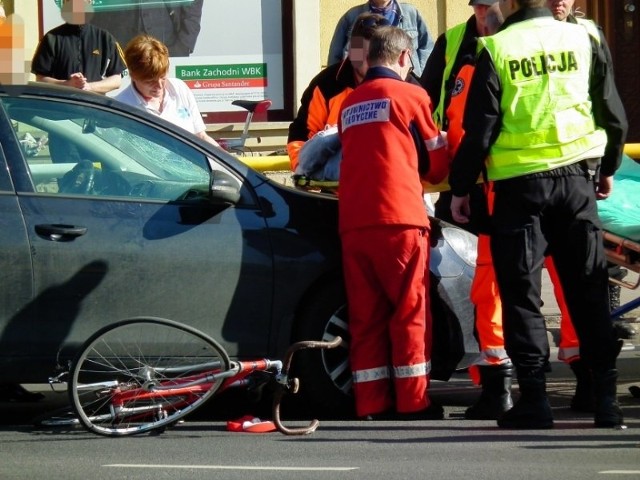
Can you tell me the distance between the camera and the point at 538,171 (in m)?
6.55

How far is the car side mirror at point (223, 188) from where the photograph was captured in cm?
677

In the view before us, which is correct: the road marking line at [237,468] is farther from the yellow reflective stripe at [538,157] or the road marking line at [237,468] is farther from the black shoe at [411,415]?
the yellow reflective stripe at [538,157]

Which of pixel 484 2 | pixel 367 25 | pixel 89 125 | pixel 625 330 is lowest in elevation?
pixel 625 330

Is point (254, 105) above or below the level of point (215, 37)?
below

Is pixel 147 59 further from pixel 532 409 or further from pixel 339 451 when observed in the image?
pixel 532 409

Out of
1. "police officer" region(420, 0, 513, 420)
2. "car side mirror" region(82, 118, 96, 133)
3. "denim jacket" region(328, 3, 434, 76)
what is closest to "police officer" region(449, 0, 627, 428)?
"police officer" region(420, 0, 513, 420)

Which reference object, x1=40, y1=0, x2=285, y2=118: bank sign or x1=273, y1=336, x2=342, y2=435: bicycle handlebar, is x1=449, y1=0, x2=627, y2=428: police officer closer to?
x1=273, y1=336, x2=342, y2=435: bicycle handlebar

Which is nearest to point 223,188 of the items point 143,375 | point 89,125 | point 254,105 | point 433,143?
point 89,125

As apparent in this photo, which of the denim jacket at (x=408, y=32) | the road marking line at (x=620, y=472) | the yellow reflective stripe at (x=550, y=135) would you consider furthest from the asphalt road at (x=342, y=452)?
the denim jacket at (x=408, y=32)

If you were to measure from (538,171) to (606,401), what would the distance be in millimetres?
1112

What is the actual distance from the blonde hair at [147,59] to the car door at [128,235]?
42.0 inches

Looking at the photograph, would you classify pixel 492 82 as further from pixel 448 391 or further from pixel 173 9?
pixel 173 9

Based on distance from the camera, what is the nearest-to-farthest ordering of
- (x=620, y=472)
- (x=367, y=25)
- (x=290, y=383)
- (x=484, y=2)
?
(x=620, y=472), (x=290, y=383), (x=367, y=25), (x=484, y=2)

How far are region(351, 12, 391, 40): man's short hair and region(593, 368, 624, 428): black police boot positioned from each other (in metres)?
2.07
